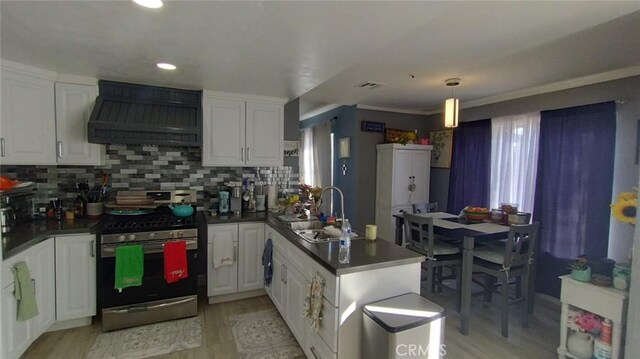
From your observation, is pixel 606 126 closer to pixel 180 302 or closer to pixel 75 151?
pixel 180 302

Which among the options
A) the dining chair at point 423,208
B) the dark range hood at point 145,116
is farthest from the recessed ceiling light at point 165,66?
the dining chair at point 423,208

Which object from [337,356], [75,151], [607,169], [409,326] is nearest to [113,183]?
[75,151]

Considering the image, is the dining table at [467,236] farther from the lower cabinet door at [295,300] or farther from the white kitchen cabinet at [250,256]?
the white kitchen cabinet at [250,256]

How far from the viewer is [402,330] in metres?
1.69

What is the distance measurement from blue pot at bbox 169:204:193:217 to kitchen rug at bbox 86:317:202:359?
0.98 meters

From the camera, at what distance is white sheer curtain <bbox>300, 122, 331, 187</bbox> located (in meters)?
5.75

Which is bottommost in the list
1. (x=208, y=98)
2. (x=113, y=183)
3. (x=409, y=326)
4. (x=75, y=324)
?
(x=75, y=324)

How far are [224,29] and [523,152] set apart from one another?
3.69 meters

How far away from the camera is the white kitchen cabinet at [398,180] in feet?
15.6

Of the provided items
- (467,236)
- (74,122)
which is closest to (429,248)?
(467,236)

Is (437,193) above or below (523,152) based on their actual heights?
below

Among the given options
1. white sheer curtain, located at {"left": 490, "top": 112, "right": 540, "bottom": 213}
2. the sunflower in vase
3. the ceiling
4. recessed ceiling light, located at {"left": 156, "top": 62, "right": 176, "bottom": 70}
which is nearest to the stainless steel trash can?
the sunflower in vase

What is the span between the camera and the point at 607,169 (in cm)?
312

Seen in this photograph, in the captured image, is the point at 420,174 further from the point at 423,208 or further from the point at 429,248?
the point at 429,248
